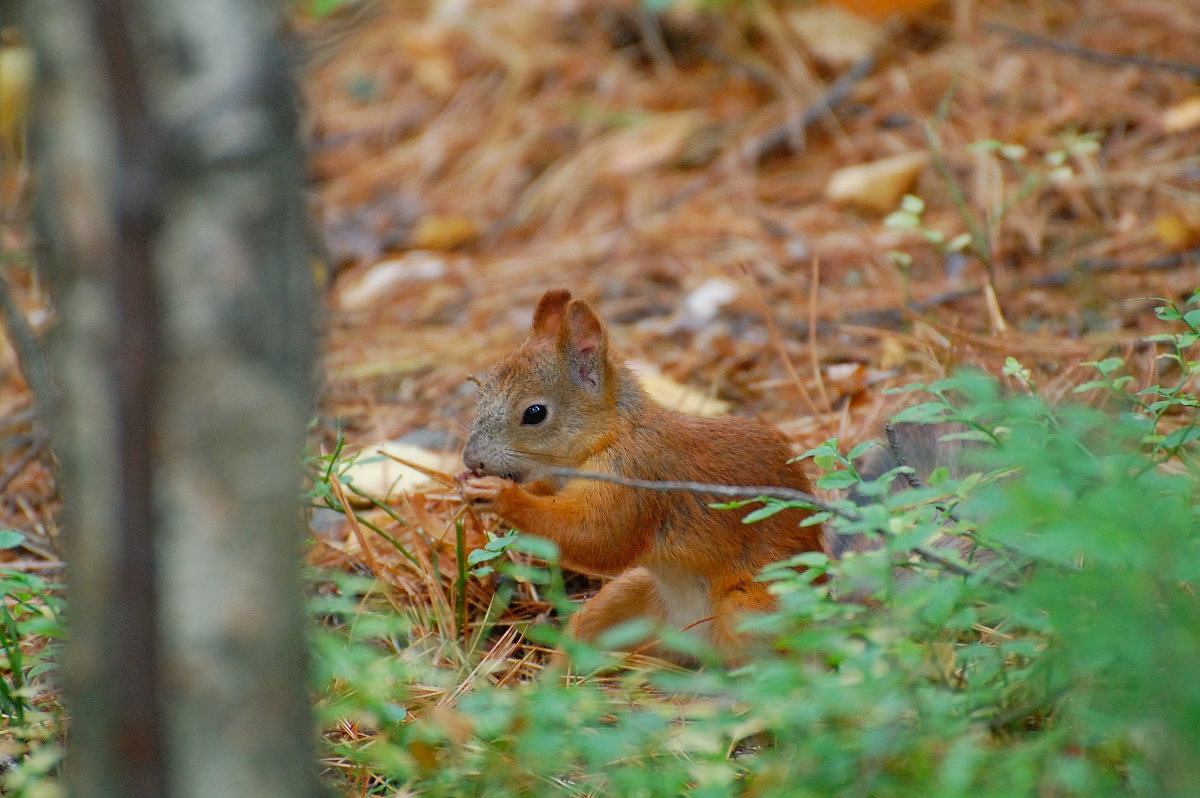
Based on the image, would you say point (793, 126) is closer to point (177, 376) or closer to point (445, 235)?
point (445, 235)

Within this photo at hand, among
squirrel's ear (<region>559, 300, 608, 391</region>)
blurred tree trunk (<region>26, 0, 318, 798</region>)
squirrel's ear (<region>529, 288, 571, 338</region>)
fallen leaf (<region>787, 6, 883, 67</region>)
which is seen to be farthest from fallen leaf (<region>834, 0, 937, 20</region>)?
blurred tree trunk (<region>26, 0, 318, 798</region>)

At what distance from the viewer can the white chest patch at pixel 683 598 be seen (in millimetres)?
2697

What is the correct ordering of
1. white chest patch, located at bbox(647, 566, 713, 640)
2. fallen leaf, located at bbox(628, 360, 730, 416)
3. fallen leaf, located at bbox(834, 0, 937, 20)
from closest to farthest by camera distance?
white chest patch, located at bbox(647, 566, 713, 640) < fallen leaf, located at bbox(628, 360, 730, 416) < fallen leaf, located at bbox(834, 0, 937, 20)

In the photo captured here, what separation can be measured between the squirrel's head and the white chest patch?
345 millimetres

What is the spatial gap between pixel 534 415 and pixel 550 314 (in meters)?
0.30

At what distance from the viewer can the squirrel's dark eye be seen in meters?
2.82

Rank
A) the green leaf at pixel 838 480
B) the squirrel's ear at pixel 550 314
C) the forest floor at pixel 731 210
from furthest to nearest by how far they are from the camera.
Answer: the forest floor at pixel 731 210
the squirrel's ear at pixel 550 314
the green leaf at pixel 838 480

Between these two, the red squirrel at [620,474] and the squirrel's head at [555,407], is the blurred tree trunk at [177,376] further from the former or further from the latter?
the squirrel's head at [555,407]

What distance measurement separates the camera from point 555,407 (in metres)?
2.83

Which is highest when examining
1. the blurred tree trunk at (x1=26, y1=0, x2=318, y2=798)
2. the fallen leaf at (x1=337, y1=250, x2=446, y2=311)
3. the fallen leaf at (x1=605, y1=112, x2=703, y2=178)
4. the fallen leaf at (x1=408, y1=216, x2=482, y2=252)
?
the blurred tree trunk at (x1=26, y1=0, x2=318, y2=798)

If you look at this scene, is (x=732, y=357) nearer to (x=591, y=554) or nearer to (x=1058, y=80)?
(x=591, y=554)

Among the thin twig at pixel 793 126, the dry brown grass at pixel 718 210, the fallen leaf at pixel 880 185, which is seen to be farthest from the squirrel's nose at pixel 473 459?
the thin twig at pixel 793 126

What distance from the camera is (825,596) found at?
1.67m

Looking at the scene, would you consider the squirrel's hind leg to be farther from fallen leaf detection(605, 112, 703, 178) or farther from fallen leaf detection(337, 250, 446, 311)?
fallen leaf detection(605, 112, 703, 178)
